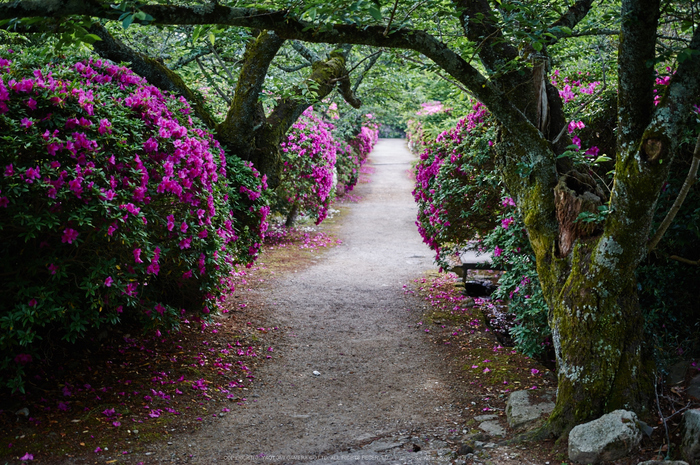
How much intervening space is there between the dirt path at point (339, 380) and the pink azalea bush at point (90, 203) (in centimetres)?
127

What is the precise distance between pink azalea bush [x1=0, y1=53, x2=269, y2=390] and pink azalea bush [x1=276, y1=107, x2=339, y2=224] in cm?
727

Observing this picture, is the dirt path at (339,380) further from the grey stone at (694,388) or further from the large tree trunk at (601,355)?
the grey stone at (694,388)

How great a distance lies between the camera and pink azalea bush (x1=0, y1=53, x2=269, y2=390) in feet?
13.4

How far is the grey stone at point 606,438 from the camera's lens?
3586 mm

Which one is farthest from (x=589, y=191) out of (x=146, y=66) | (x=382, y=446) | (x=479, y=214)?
(x=146, y=66)

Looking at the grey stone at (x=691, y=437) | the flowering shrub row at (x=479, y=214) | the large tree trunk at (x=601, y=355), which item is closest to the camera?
the grey stone at (x=691, y=437)

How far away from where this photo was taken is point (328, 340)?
7.43 metres

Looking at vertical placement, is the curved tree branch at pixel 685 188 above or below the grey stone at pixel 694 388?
above

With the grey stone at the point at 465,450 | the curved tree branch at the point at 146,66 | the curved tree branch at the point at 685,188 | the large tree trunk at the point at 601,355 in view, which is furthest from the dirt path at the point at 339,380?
the curved tree branch at the point at 146,66

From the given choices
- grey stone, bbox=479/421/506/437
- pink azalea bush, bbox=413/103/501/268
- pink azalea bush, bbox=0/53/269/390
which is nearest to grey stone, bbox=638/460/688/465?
grey stone, bbox=479/421/506/437

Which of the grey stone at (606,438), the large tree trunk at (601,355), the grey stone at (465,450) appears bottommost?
the grey stone at (465,450)

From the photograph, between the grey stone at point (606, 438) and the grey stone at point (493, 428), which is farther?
the grey stone at point (493, 428)

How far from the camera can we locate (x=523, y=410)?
4.61 metres

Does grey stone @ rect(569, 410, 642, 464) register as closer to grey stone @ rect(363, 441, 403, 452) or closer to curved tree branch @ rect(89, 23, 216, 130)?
grey stone @ rect(363, 441, 403, 452)
